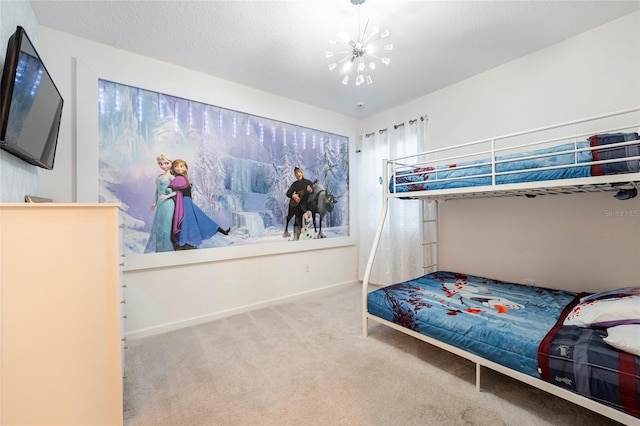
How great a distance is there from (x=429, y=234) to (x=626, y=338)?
2.10 metres

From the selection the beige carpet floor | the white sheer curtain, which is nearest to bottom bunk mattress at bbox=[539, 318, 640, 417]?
the beige carpet floor

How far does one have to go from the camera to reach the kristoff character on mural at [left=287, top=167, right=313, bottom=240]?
3.40 metres

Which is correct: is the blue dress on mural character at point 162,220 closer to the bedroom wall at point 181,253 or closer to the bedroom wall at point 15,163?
the bedroom wall at point 181,253

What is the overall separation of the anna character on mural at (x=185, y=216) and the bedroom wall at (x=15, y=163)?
0.93 m

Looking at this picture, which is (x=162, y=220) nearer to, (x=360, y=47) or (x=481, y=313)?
(x=360, y=47)

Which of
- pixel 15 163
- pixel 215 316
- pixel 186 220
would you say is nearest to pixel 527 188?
pixel 186 220

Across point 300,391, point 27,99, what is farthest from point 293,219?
point 27,99

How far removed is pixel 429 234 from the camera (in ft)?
10.7

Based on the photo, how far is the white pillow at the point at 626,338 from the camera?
1.15 m

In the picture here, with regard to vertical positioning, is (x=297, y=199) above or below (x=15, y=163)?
below

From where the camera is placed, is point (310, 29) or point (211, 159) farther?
point (211, 159)

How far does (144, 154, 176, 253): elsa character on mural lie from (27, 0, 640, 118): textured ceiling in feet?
3.50

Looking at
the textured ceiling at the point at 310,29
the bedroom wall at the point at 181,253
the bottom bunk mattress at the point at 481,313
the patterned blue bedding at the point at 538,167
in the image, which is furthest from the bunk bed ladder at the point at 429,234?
the textured ceiling at the point at 310,29

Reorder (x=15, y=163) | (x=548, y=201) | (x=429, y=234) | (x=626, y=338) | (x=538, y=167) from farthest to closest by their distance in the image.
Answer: (x=429, y=234), (x=548, y=201), (x=538, y=167), (x=15, y=163), (x=626, y=338)
